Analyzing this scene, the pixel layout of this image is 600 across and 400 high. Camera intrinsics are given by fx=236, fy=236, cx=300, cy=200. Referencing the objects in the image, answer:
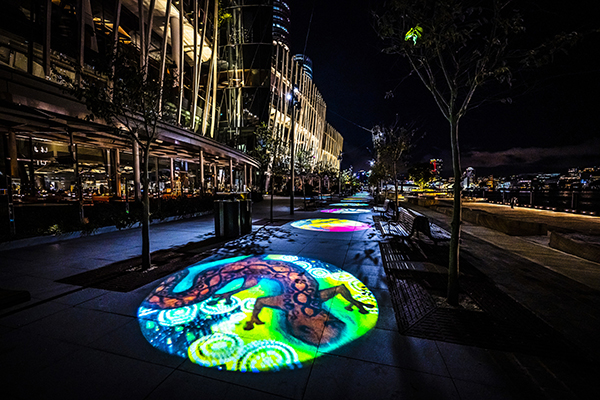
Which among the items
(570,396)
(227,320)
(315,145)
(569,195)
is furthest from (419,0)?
(315,145)

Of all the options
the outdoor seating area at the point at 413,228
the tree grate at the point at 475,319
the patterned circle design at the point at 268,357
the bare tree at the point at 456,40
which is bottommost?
the patterned circle design at the point at 268,357

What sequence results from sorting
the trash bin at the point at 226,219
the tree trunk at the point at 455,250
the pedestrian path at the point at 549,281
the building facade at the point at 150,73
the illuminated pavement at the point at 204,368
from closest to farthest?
the illuminated pavement at the point at 204,368, the pedestrian path at the point at 549,281, the tree trunk at the point at 455,250, the trash bin at the point at 226,219, the building facade at the point at 150,73

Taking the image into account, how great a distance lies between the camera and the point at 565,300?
3.51 meters

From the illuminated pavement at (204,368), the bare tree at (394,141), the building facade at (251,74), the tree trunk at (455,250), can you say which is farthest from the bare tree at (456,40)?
the building facade at (251,74)

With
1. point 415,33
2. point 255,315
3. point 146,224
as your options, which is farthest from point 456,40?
point 146,224

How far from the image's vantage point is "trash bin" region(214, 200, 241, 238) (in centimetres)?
809

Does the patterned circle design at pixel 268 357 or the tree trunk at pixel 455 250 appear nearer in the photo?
the patterned circle design at pixel 268 357

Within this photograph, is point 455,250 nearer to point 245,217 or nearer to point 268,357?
point 268,357

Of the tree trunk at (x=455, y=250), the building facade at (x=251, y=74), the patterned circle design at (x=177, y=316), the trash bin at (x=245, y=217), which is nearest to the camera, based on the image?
the patterned circle design at (x=177, y=316)

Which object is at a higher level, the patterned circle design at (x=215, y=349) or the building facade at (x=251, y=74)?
the building facade at (x=251, y=74)

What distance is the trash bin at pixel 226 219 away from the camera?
8.09 metres

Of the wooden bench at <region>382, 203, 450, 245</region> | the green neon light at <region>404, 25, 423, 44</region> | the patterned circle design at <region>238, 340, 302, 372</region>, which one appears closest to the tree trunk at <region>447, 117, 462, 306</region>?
the green neon light at <region>404, 25, 423, 44</region>

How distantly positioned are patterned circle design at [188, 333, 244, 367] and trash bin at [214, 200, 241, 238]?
558 centimetres

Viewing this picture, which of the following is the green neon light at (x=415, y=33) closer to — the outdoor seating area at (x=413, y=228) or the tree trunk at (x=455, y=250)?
the tree trunk at (x=455, y=250)
